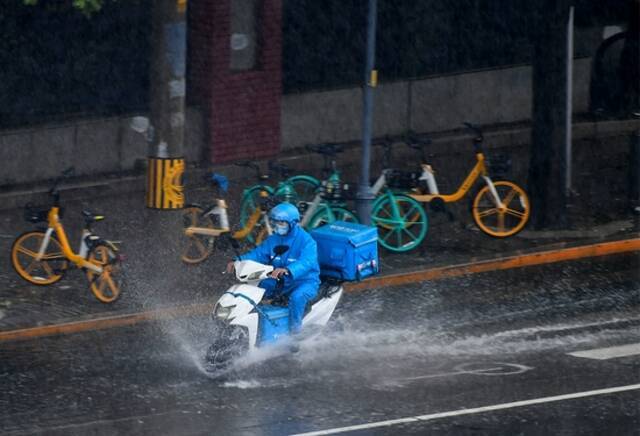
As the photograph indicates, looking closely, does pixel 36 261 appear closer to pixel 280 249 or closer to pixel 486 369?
pixel 280 249

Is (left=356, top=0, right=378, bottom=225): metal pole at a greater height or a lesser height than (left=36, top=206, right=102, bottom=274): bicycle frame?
greater

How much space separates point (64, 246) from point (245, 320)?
11.9 ft

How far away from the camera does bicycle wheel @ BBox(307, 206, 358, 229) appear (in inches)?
681

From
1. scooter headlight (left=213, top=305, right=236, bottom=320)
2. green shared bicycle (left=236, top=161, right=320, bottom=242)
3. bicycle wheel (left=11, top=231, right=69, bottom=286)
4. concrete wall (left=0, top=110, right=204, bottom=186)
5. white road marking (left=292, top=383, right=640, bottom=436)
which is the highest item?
concrete wall (left=0, top=110, right=204, bottom=186)

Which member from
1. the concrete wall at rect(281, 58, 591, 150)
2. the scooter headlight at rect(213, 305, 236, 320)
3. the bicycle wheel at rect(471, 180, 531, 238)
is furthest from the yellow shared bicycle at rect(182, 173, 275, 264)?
the concrete wall at rect(281, 58, 591, 150)

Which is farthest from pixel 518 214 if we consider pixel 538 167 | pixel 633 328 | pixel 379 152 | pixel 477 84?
pixel 477 84

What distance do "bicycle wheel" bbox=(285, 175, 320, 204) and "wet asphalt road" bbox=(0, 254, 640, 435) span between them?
2296mm

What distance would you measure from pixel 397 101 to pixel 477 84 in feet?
4.93

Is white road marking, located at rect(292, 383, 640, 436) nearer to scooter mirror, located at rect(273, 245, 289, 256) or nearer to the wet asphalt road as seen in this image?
the wet asphalt road

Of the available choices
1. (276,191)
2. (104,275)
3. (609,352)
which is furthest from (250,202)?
(609,352)

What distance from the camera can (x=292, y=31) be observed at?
75.4 feet

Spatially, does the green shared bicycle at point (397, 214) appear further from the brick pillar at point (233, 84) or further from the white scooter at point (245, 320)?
the brick pillar at point (233, 84)

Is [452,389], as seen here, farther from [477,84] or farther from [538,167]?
[477,84]

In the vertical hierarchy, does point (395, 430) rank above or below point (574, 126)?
below
